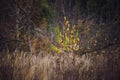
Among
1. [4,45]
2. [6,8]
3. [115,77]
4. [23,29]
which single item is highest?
[6,8]

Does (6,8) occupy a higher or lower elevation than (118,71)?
higher

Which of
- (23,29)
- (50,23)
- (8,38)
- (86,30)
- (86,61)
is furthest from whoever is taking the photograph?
(50,23)

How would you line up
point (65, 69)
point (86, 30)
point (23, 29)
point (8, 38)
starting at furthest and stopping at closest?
point (23, 29)
point (8, 38)
point (86, 30)
point (65, 69)

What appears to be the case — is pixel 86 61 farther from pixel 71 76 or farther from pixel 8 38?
pixel 8 38

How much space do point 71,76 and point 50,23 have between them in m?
9.92

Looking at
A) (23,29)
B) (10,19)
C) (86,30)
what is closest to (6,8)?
(10,19)

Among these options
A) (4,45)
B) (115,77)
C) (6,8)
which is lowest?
(115,77)

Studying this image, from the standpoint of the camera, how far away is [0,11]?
446 inches

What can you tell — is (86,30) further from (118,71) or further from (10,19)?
(118,71)

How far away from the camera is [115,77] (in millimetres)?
4152

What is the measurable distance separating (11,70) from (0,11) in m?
7.87

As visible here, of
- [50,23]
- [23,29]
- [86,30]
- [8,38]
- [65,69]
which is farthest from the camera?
[50,23]

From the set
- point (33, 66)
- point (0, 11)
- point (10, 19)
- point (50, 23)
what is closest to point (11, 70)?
point (33, 66)

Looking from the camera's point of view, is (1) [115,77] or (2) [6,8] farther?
(2) [6,8]
